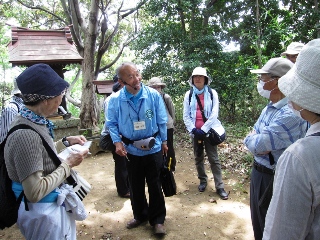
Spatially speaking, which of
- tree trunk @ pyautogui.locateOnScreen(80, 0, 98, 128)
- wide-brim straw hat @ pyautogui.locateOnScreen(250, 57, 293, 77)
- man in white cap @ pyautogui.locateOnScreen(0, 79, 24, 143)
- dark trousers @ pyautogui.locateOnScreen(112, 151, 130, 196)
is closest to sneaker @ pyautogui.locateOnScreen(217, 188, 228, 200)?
dark trousers @ pyautogui.locateOnScreen(112, 151, 130, 196)

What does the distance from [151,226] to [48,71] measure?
2.57 metres

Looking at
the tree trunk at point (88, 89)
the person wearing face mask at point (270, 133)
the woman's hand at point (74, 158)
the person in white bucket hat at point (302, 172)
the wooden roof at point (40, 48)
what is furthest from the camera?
the tree trunk at point (88, 89)

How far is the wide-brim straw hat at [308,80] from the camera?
1021mm

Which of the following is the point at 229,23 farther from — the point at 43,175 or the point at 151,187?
the point at 43,175

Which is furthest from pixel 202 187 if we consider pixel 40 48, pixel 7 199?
pixel 40 48

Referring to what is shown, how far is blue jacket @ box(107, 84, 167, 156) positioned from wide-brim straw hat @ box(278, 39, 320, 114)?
7.21ft

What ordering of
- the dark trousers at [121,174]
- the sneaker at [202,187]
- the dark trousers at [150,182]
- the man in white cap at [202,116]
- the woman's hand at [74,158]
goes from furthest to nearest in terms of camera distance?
the sneaker at [202,187], the dark trousers at [121,174], the man in white cap at [202,116], the dark trousers at [150,182], the woman's hand at [74,158]

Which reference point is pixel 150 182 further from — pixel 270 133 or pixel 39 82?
pixel 39 82

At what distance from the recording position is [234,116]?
384 inches

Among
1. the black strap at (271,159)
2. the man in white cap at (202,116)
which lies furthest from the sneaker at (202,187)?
Result: the black strap at (271,159)

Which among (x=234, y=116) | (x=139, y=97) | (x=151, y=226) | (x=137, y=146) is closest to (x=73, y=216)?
(x=137, y=146)

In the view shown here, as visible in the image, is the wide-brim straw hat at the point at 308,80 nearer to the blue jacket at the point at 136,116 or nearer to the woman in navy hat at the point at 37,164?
the woman in navy hat at the point at 37,164

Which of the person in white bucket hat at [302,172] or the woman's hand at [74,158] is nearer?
the person in white bucket hat at [302,172]

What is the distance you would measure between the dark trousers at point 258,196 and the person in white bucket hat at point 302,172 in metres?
1.11
